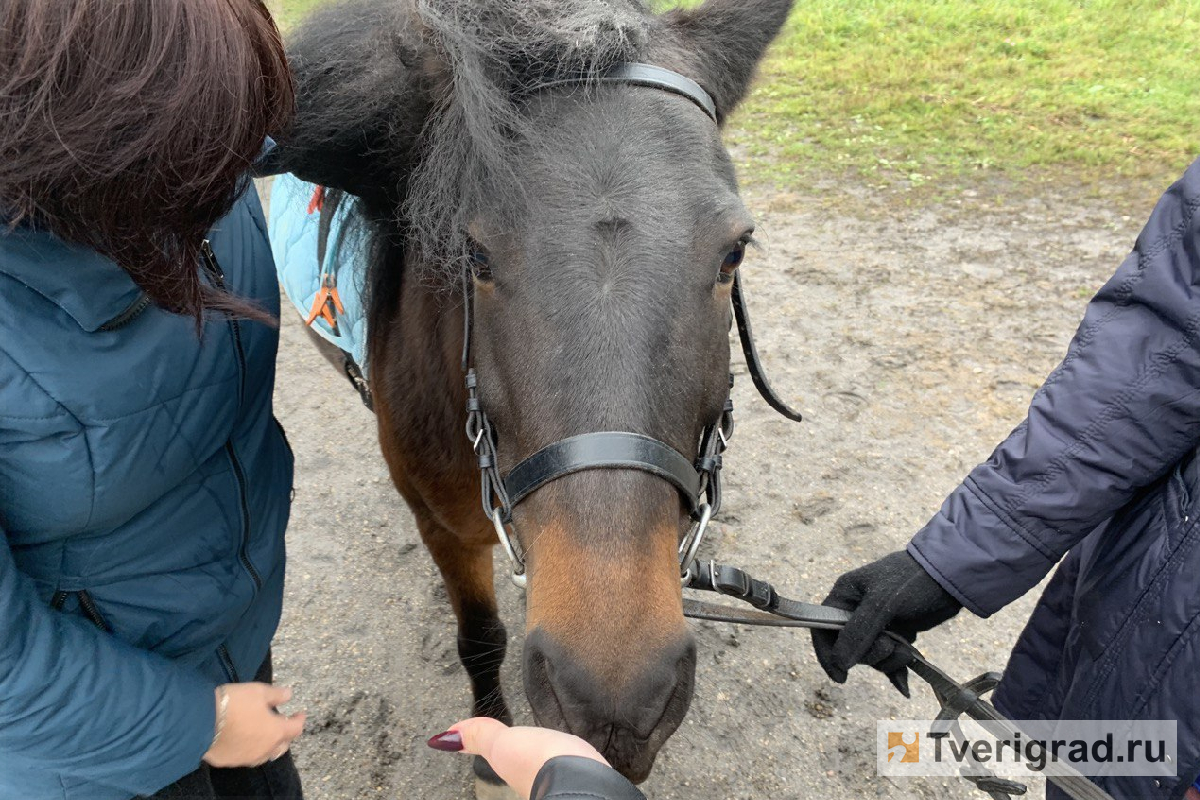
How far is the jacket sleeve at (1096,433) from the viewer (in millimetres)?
1388

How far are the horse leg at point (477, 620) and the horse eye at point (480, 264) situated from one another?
4.24 ft

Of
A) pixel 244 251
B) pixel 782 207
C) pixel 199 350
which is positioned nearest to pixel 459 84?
pixel 244 251

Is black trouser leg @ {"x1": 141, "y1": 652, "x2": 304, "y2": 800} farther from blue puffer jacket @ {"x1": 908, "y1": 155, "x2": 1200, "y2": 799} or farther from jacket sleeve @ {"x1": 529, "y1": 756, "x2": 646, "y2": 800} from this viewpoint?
blue puffer jacket @ {"x1": 908, "y1": 155, "x2": 1200, "y2": 799}

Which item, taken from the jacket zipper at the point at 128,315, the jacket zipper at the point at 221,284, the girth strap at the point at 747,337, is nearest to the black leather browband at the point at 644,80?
the girth strap at the point at 747,337

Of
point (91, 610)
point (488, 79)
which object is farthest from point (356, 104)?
point (91, 610)

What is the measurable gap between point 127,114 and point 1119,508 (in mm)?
1890

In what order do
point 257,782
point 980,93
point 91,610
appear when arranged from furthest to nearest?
1. point 980,93
2. point 257,782
3. point 91,610

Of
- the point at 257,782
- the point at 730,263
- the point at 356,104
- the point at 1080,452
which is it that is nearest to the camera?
the point at 1080,452

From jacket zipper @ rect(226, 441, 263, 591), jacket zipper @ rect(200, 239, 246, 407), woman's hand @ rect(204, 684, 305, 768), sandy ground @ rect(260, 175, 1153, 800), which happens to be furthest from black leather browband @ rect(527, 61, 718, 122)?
sandy ground @ rect(260, 175, 1153, 800)

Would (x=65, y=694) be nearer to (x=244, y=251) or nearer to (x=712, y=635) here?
(x=244, y=251)

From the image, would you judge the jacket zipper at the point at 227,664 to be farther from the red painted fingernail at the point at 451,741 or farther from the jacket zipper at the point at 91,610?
the red painted fingernail at the point at 451,741

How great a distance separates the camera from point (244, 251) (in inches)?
67.1

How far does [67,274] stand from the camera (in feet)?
3.92

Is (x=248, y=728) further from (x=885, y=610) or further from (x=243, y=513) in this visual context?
(x=885, y=610)
